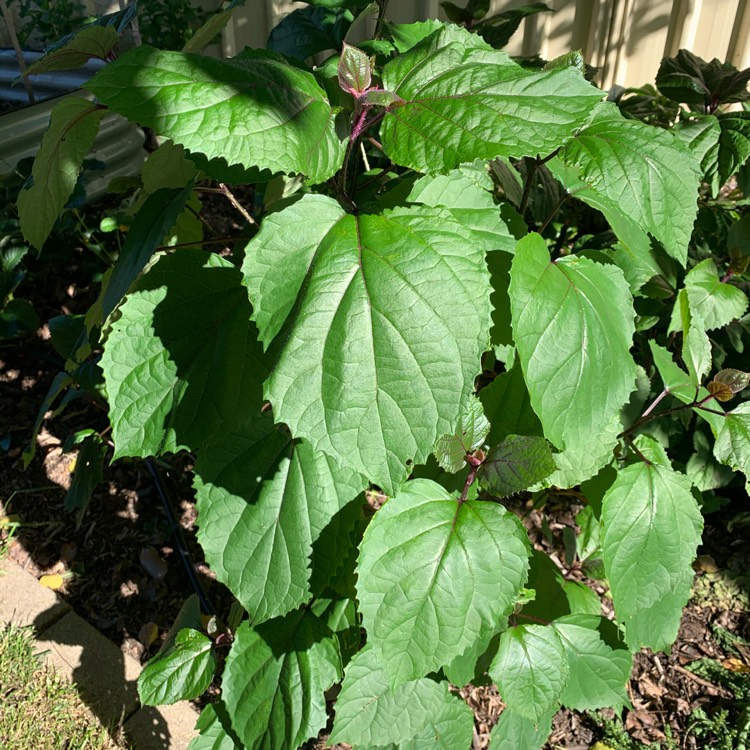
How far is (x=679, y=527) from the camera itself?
5.26ft

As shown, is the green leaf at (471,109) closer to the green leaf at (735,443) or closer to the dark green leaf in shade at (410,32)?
the dark green leaf in shade at (410,32)

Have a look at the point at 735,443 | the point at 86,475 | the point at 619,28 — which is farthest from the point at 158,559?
the point at 619,28

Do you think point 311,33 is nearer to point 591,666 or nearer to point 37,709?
point 591,666

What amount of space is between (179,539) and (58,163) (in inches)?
59.5

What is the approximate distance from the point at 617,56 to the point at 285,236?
11.8ft

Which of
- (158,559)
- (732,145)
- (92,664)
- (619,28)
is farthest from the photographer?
(619,28)

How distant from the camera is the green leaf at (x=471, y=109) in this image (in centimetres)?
109

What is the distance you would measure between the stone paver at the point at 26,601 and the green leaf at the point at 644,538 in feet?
6.28

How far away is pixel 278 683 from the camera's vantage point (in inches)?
66.7

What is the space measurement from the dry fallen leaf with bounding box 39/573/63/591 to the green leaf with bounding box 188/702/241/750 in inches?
43.5

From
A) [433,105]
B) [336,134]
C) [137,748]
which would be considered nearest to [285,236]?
[336,134]

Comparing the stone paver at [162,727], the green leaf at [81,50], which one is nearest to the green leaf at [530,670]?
the stone paver at [162,727]

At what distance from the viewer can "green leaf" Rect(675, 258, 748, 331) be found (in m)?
2.07

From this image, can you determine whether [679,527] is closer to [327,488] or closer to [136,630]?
[327,488]
